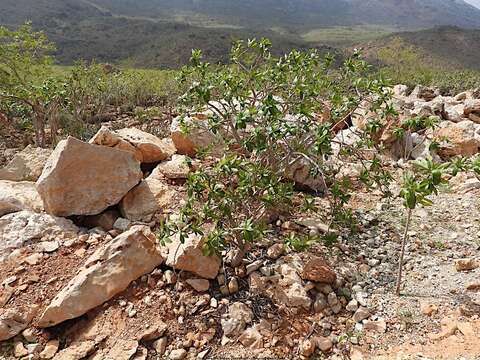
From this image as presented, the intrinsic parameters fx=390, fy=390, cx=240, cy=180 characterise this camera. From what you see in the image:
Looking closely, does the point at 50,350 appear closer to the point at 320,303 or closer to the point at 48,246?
the point at 48,246

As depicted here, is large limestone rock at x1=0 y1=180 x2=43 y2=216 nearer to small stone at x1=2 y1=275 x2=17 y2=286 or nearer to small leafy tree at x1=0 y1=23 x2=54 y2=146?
small stone at x1=2 y1=275 x2=17 y2=286

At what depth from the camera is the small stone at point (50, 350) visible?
289cm

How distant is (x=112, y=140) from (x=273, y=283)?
2.49m

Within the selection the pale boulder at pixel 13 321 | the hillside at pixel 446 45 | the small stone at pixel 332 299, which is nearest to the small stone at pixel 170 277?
the pale boulder at pixel 13 321

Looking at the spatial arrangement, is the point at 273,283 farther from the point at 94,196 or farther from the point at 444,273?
the point at 94,196

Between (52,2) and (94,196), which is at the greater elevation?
(94,196)

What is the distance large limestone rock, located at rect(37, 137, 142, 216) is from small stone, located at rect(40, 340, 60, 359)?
131 centimetres

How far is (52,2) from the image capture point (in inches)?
2965

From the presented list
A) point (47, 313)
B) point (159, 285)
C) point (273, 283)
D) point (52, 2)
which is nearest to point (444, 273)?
point (273, 283)

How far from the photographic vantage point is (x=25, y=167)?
4.80 meters

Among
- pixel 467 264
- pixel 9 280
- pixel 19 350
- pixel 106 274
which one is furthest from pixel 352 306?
pixel 9 280

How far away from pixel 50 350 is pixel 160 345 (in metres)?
0.82

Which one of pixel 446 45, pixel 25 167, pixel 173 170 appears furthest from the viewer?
pixel 446 45

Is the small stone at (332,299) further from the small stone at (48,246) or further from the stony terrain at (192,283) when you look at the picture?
the small stone at (48,246)
